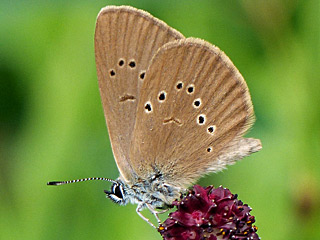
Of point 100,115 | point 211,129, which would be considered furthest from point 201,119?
point 100,115

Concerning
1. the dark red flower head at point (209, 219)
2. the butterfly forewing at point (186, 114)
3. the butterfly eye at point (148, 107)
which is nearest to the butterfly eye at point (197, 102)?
the butterfly forewing at point (186, 114)

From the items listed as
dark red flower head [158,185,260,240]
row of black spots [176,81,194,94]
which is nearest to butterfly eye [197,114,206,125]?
row of black spots [176,81,194,94]

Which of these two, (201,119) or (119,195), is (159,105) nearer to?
(201,119)

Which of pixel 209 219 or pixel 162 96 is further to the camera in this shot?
pixel 162 96

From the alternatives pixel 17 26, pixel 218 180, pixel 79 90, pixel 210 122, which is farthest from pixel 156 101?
pixel 17 26

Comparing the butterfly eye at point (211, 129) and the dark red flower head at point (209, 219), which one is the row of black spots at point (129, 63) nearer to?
the butterfly eye at point (211, 129)

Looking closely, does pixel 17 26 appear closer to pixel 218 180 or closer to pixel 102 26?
pixel 102 26
